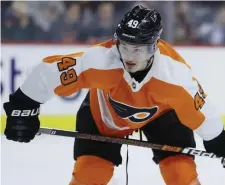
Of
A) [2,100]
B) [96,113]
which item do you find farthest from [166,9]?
[96,113]

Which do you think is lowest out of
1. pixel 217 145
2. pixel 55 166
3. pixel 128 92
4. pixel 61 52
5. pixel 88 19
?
pixel 55 166

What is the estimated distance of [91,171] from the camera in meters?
2.20

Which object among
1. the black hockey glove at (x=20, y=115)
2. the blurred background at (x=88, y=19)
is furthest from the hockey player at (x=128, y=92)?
the blurred background at (x=88, y=19)

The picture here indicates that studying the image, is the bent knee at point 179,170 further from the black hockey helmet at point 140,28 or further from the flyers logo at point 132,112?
the black hockey helmet at point 140,28

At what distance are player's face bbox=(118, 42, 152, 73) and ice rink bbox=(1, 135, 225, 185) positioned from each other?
0.96 meters

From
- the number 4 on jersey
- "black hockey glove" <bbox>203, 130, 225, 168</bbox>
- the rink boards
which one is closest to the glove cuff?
the number 4 on jersey

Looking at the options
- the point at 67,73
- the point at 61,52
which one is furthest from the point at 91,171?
the point at 61,52

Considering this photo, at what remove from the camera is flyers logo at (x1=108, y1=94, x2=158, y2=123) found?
2.18 metres

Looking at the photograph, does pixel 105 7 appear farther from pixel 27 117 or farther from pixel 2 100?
pixel 27 117

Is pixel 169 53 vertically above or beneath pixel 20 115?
above

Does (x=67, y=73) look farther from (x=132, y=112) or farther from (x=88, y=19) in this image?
(x=88, y=19)

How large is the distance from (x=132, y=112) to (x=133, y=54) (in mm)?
259

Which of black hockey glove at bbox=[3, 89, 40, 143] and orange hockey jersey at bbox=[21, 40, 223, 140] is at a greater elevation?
orange hockey jersey at bbox=[21, 40, 223, 140]

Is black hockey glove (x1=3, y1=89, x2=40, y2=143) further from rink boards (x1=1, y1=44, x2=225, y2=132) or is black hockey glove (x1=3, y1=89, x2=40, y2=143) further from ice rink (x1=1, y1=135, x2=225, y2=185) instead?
rink boards (x1=1, y1=44, x2=225, y2=132)
